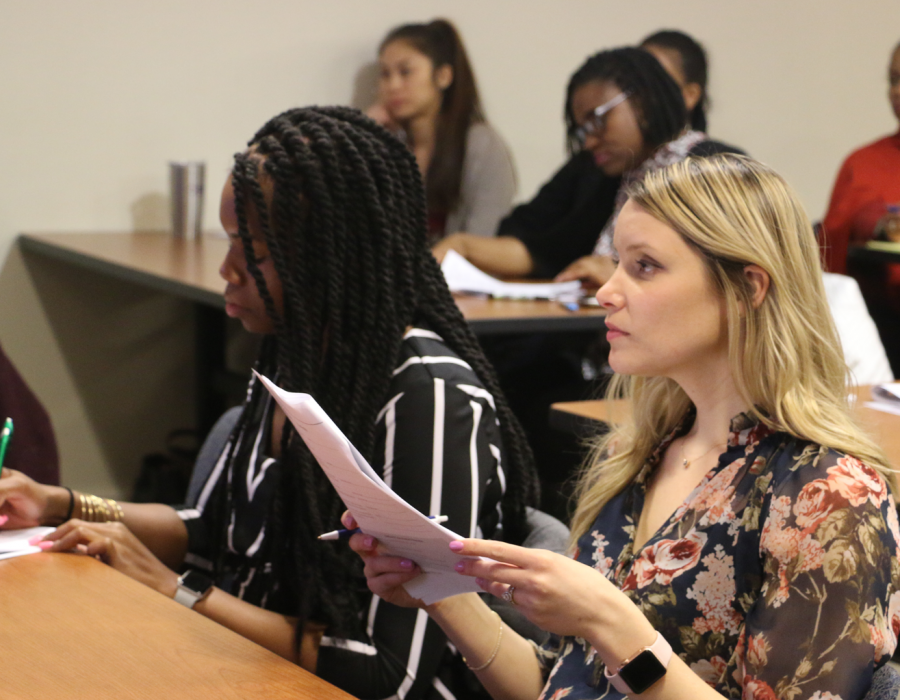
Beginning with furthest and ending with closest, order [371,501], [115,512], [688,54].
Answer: [688,54], [115,512], [371,501]

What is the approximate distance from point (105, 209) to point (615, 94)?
1.80 metres

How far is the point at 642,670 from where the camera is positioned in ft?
2.80

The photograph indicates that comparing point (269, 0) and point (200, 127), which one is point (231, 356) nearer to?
point (200, 127)

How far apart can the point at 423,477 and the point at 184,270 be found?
A: 1613 mm

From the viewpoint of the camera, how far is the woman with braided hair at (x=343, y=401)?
1155mm

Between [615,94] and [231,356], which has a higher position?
[615,94]

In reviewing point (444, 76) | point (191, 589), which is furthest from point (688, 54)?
point (191, 589)

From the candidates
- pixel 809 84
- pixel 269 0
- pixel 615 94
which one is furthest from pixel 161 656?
pixel 809 84

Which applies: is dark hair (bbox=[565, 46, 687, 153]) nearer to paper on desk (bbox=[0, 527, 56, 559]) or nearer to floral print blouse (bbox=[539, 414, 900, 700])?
floral print blouse (bbox=[539, 414, 900, 700])

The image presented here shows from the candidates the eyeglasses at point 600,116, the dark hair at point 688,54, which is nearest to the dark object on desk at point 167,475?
the eyeglasses at point 600,116

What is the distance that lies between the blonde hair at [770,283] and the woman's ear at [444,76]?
9.53 feet

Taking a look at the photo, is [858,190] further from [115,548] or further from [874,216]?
[115,548]

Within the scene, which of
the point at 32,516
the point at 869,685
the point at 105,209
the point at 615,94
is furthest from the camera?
the point at 105,209

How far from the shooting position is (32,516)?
50.9 inches
